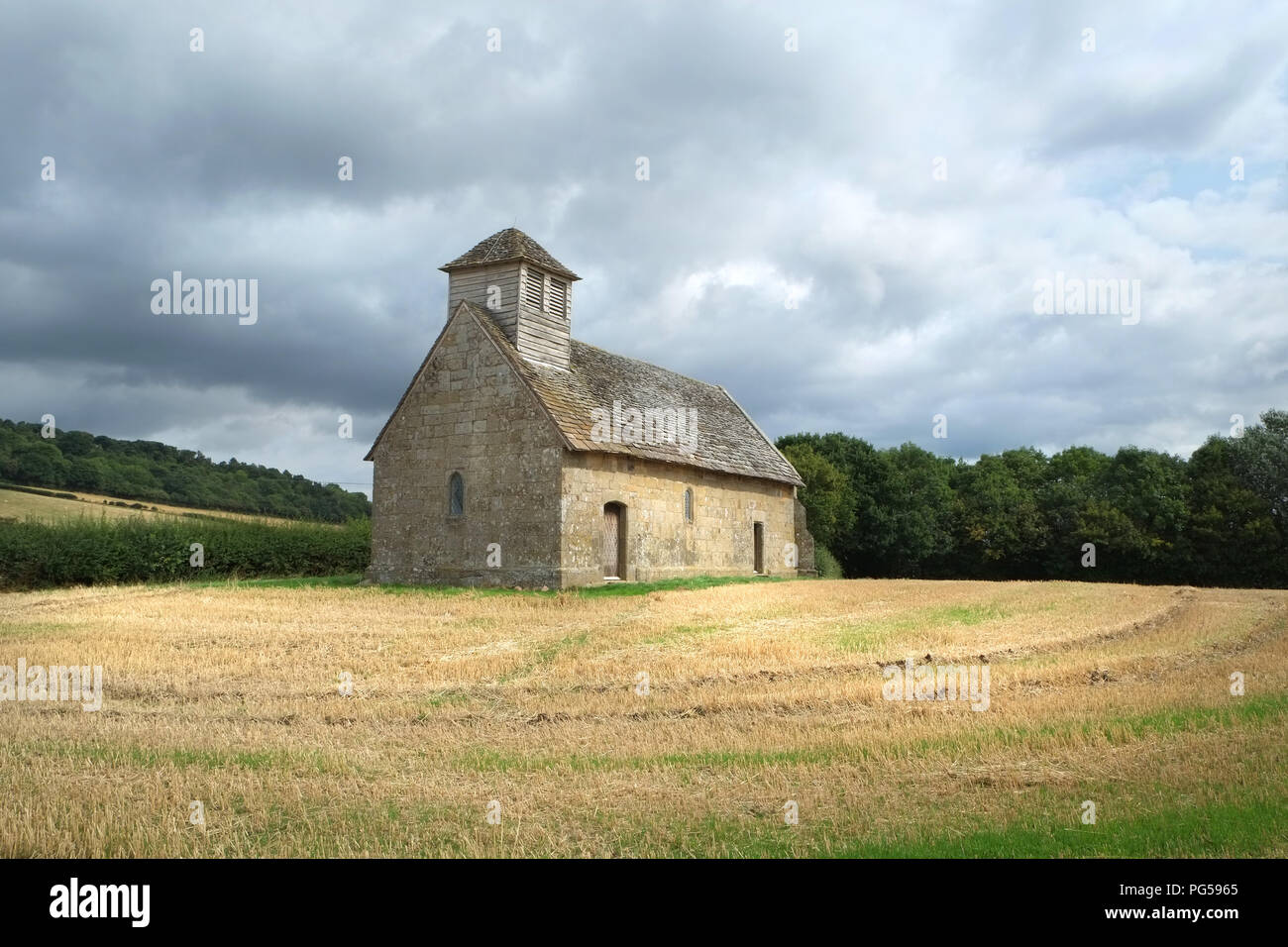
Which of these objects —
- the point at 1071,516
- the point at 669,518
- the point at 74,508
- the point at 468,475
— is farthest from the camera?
the point at 1071,516

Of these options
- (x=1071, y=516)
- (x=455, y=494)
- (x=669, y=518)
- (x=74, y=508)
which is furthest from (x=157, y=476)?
(x=1071, y=516)

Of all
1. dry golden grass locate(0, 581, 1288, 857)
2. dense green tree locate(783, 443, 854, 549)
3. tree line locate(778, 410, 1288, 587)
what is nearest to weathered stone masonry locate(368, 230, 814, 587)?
dry golden grass locate(0, 581, 1288, 857)

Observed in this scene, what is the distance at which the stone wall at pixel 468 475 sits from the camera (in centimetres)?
3027

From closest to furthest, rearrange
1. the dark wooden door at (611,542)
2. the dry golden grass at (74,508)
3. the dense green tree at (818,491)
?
the dark wooden door at (611,542) < the dry golden grass at (74,508) < the dense green tree at (818,491)

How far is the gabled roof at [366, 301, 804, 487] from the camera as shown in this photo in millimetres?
31156

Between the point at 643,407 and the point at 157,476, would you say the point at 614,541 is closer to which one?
the point at 643,407

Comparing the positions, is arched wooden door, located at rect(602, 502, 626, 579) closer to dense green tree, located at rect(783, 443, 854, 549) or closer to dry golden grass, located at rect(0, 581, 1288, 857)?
dry golden grass, located at rect(0, 581, 1288, 857)

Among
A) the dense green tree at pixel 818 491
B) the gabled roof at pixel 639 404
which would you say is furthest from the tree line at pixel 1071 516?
the gabled roof at pixel 639 404

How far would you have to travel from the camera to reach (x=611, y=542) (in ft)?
105

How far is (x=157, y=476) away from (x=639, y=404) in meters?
42.8

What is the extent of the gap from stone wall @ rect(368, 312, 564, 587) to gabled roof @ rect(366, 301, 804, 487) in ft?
1.58

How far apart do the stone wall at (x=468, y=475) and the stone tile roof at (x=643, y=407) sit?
28.4 inches

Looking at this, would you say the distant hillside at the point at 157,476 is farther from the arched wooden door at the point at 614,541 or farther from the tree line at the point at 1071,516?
the tree line at the point at 1071,516

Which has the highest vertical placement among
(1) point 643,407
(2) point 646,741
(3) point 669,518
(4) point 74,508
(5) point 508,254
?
(5) point 508,254
